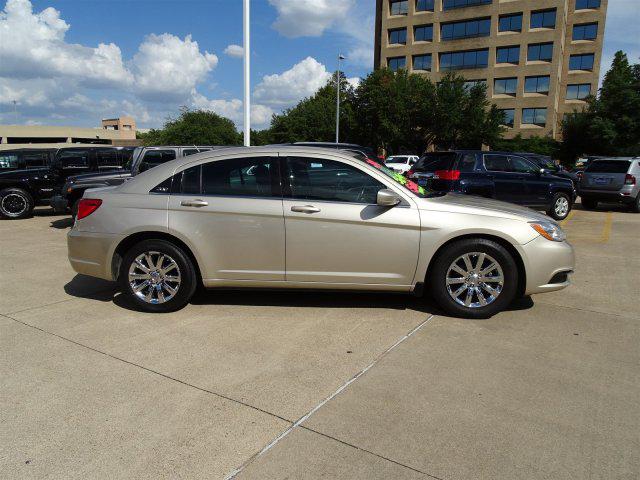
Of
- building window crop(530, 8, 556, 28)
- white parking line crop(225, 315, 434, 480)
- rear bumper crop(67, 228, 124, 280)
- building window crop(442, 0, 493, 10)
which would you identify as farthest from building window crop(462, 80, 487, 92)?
white parking line crop(225, 315, 434, 480)

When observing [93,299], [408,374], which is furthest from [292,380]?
[93,299]

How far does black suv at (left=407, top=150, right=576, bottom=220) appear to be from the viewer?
36.6 feet

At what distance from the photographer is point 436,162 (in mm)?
11477

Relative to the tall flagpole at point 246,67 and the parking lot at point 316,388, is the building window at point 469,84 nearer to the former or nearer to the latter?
the tall flagpole at point 246,67

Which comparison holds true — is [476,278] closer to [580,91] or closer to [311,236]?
[311,236]

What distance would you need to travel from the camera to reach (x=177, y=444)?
2725 mm

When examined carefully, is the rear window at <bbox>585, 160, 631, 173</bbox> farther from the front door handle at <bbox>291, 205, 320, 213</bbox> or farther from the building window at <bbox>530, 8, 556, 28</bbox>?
the building window at <bbox>530, 8, 556, 28</bbox>

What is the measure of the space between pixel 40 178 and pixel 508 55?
50.7m

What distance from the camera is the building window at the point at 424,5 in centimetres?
5472

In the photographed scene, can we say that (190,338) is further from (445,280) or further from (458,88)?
(458,88)

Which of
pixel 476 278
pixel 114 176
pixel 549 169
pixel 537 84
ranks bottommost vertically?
pixel 476 278

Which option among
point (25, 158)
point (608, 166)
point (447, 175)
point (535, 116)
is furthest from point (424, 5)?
point (25, 158)

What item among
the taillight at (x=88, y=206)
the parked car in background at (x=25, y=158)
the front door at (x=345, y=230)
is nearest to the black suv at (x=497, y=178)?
the front door at (x=345, y=230)

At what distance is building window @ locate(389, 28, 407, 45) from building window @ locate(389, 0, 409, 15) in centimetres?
197
